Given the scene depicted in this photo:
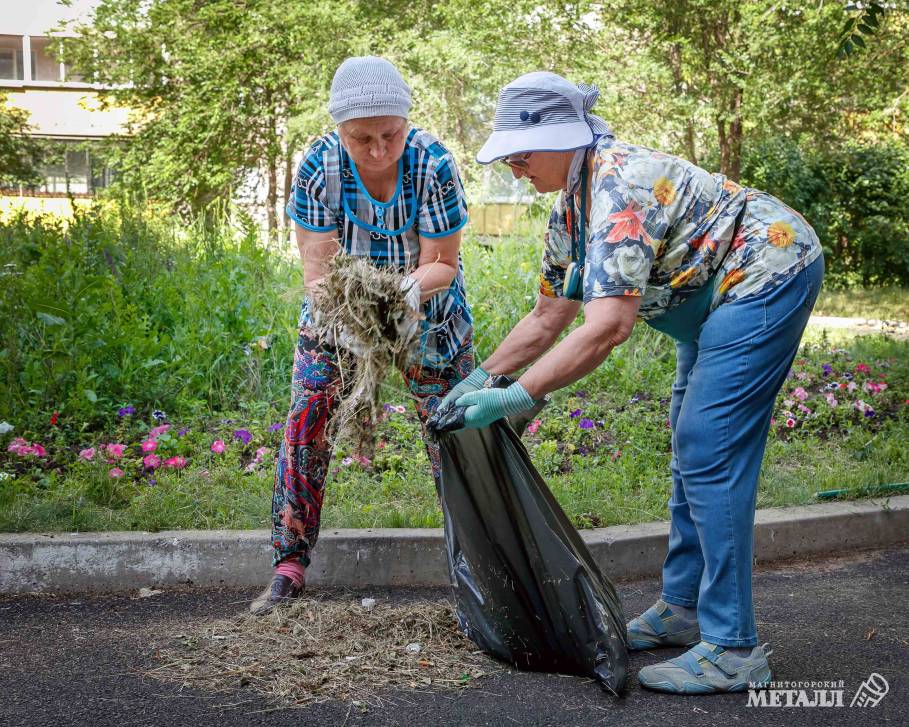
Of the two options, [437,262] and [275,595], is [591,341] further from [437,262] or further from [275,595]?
[275,595]

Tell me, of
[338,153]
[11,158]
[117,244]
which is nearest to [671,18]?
[117,244]

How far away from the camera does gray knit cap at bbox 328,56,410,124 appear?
9.83ft

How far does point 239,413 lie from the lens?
5367 millimetres

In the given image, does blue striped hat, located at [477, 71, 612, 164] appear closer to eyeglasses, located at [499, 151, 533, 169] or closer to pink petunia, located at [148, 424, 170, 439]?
eyeglasses, located at [499, 151, 533, 169]

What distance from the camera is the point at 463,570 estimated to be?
3117 millimetres

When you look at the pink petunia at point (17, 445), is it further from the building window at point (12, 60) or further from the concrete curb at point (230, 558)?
the building window at point (12, 60)

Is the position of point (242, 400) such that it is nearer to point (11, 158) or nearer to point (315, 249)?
point (315, 249)

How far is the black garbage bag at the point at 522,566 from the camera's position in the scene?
2.93 metres

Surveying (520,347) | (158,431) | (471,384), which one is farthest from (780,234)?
(158,431)

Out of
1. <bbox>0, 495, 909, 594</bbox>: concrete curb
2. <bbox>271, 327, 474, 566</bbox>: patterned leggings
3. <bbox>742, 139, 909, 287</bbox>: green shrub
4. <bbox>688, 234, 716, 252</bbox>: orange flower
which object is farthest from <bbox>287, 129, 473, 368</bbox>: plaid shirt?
<bbox>742, 139, 909, 287</bbox>: green shrub

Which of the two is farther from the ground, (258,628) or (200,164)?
(200,164)

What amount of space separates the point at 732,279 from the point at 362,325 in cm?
115

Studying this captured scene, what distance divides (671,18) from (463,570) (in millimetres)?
11457

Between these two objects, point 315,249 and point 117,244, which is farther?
point 117,244
